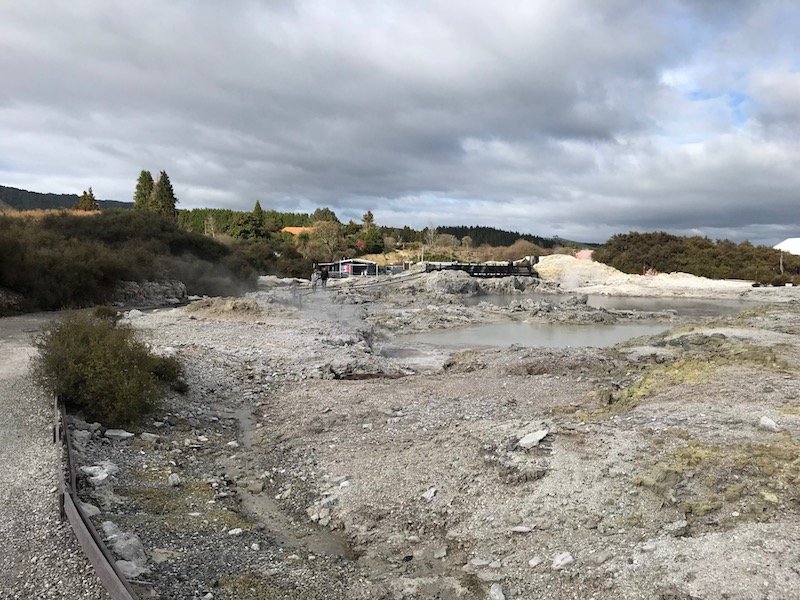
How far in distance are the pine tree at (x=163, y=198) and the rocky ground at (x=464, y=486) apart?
192 ft

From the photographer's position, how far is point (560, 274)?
87.3 m

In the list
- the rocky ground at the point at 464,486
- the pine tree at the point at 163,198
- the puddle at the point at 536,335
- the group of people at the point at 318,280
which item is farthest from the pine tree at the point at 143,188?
the rocky ground at the point at 464,486

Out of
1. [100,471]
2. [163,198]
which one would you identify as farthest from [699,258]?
[100,471]

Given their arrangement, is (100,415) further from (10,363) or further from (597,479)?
(597,479)

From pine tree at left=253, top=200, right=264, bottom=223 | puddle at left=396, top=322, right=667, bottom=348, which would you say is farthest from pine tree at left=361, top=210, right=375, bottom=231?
puddle at left=396, top=322, right=667, bottom=348

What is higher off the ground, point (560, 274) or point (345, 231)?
point (345, 231)

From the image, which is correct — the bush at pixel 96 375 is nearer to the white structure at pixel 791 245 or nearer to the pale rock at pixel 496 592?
the pale rock at pixel 496 592

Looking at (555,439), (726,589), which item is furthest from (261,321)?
(726,589)

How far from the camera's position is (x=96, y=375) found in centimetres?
1048

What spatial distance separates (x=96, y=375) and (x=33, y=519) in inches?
190

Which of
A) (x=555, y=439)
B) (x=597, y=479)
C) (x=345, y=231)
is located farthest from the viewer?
(x=345, y=231)

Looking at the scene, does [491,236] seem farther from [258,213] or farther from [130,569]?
[130,569]

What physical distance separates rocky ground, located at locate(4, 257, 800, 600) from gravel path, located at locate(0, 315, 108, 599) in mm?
543

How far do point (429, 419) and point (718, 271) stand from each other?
82897 millimetres
